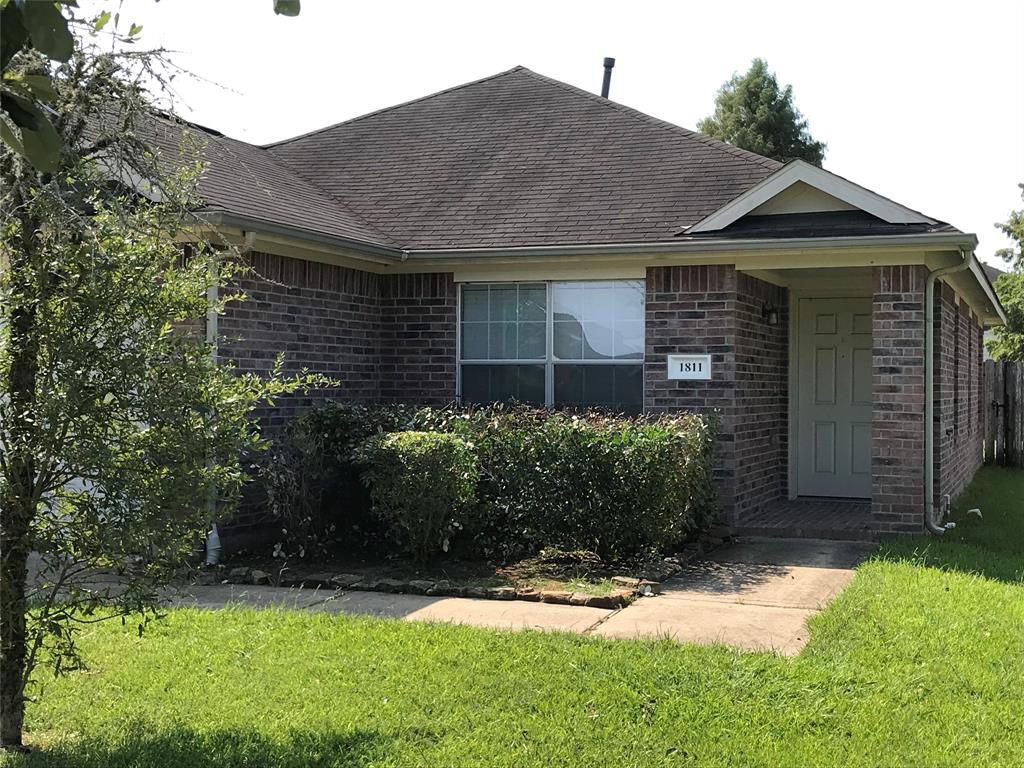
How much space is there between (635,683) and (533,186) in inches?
312

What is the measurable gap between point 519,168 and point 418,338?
263cm

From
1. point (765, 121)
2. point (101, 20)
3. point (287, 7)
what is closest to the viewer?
point (287, 7)

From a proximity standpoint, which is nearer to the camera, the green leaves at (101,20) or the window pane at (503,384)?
the green leaves at (101,20)

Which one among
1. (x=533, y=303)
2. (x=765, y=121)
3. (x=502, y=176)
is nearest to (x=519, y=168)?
(x=502, y=176)

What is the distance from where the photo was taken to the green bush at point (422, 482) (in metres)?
8.70

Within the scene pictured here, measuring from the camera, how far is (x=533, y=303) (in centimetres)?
1137

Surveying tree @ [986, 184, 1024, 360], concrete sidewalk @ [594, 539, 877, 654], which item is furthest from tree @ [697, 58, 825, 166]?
concrete sidewalk @ [594, 539, 877, 654]

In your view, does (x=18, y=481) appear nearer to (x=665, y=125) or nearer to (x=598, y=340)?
(x=598, y=340)

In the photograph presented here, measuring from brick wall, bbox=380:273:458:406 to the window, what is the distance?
17 centimetres

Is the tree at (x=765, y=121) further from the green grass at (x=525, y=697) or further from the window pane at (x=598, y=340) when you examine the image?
the green grass at (x=525, y=697)

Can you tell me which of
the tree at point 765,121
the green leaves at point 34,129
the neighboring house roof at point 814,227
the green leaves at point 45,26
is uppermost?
the tree at point 765,121

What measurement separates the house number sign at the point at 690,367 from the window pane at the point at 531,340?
1423mm

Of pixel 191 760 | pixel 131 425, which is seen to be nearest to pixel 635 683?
pixel 191 760

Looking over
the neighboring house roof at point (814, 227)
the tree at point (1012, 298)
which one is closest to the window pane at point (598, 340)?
the neighboring house roof at point (814, 227)
